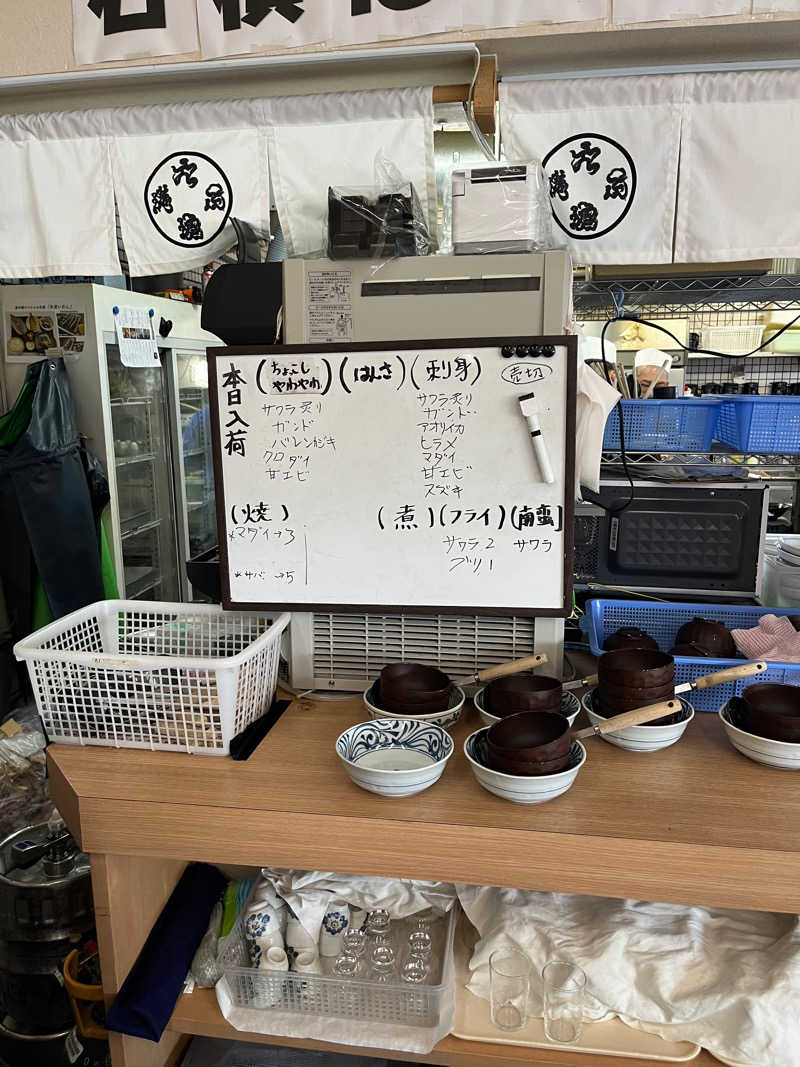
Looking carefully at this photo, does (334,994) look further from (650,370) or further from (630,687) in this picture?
(650,370)

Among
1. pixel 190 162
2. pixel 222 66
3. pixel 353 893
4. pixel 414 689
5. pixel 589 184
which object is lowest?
pixel 353 893

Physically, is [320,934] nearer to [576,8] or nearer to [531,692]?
[531,692]

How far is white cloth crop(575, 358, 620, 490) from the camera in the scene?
1.73 m

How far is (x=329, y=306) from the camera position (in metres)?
1.70

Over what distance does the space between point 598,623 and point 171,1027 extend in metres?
1.35

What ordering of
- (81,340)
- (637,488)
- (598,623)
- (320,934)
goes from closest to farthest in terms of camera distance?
(320,934) < (598,623) < (637,488) < (81,340)

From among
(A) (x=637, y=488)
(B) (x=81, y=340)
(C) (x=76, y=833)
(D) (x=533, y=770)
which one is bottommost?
(C) (x=76, y=833)

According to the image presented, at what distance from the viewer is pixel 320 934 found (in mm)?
1594

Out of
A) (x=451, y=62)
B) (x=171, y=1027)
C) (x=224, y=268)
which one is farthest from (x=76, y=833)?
(x=451, y=62)

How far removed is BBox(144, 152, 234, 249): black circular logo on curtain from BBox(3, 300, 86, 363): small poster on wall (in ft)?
3.98

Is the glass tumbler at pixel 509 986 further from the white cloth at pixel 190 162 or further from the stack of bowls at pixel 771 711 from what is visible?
the white cloth at pixel 190 162

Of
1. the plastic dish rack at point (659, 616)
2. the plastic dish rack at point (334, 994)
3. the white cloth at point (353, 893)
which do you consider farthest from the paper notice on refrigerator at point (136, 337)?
the plastic dish rack at point (334, 994)

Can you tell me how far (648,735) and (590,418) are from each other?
713mm

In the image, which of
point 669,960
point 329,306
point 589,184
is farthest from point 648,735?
point 589,184
